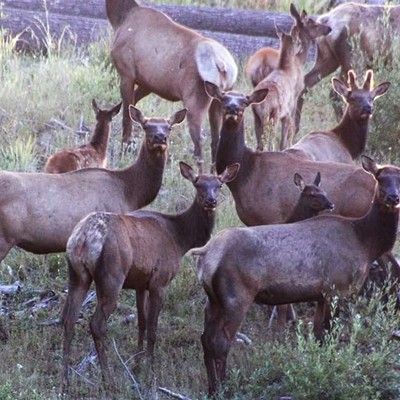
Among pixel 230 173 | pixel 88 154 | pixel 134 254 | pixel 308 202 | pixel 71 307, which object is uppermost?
pixel 230 173

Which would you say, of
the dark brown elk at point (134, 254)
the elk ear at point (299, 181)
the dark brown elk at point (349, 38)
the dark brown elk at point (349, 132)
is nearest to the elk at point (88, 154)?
the dark brown elk at point (349, 132)

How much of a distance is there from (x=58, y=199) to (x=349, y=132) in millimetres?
3561

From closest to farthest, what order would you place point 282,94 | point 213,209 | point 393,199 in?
point 393,199
point 213,209
point 282,94

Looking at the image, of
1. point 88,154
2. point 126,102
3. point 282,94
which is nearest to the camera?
point 88,154

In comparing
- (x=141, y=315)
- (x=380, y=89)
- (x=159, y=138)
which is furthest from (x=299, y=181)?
(x=380, y=89)

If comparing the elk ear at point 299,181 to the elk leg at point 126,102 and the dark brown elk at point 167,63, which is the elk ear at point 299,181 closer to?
the dark brown elk at point 167,63

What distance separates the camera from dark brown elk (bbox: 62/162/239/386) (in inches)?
414

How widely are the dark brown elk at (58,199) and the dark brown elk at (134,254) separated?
700 millimetres

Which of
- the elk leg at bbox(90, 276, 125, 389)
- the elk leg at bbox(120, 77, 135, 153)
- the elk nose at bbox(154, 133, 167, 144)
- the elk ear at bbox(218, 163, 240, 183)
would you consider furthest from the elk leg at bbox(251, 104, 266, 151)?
the elk leg at bbox(90, 276, 125, 389)

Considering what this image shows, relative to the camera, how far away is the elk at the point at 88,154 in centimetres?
1352

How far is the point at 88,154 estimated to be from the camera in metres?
13.9

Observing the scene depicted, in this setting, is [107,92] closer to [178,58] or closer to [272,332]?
[178,58]

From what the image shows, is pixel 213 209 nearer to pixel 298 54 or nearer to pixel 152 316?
pixel 152 316

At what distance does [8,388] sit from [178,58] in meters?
6.27
